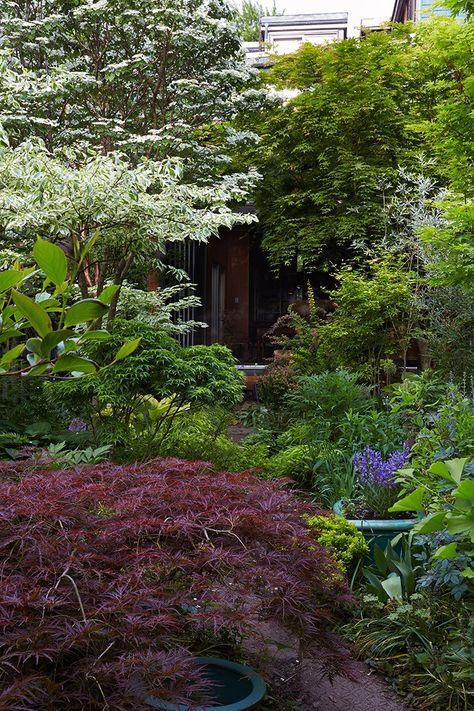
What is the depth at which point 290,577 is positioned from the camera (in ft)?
6.49

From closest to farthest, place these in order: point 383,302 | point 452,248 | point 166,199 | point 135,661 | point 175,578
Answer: point 135,661
point 175,578
point 166,199
point 452,248
point 383,302

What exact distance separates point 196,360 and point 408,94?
9.37m

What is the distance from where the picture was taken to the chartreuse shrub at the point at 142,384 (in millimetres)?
5086

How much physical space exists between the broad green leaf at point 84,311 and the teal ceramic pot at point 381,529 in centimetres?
320

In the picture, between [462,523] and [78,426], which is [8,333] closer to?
[462,523]

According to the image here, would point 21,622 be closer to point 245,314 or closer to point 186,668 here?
point 186,668

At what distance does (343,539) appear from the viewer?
3652mm

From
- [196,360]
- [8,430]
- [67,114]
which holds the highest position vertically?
[67,114]

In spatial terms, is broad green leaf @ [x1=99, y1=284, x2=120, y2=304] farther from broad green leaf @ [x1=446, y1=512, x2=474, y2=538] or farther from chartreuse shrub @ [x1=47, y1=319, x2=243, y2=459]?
chartreuse shrub @ [x1=47, y1=319, x2=243, y2=459]

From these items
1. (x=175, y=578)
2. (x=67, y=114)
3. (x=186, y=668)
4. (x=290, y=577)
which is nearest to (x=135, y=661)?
(x=186, y=668)

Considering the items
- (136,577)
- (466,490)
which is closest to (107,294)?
(136,577)

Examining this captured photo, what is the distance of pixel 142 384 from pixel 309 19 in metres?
16.4

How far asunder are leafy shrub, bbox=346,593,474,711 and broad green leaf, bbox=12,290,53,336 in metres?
2.36

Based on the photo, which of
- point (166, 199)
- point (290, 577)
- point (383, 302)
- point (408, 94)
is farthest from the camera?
point (408, 94)
